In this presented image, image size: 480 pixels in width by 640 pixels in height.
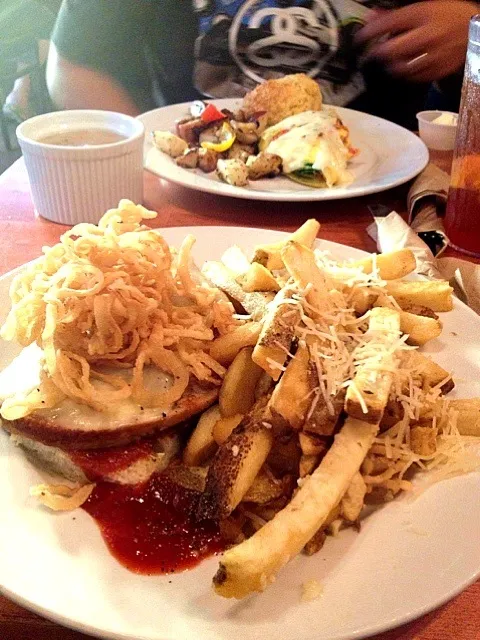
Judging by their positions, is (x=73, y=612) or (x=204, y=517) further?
(x=204, y=517)

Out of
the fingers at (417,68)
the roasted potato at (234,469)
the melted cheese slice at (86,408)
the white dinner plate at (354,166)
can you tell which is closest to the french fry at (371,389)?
the roasted potato at (234,469)

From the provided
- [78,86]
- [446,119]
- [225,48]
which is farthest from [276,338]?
[78,86]

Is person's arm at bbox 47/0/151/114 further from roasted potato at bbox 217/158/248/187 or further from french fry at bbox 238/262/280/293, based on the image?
french fry at bbox 238/262/280/293

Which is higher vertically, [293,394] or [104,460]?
[293,394]

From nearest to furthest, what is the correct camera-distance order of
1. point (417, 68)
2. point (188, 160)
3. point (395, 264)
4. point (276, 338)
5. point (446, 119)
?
point (276, 338) < point (395, 264) < point (188, 160) < point (446, 119) < point (417, 68)

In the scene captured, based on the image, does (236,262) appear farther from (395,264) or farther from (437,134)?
(437,134)

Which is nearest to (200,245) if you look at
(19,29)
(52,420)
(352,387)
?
(52,420)

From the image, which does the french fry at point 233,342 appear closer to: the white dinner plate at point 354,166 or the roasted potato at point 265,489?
the roasted potato at point 265,489

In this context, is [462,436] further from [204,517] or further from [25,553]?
[25,553]
